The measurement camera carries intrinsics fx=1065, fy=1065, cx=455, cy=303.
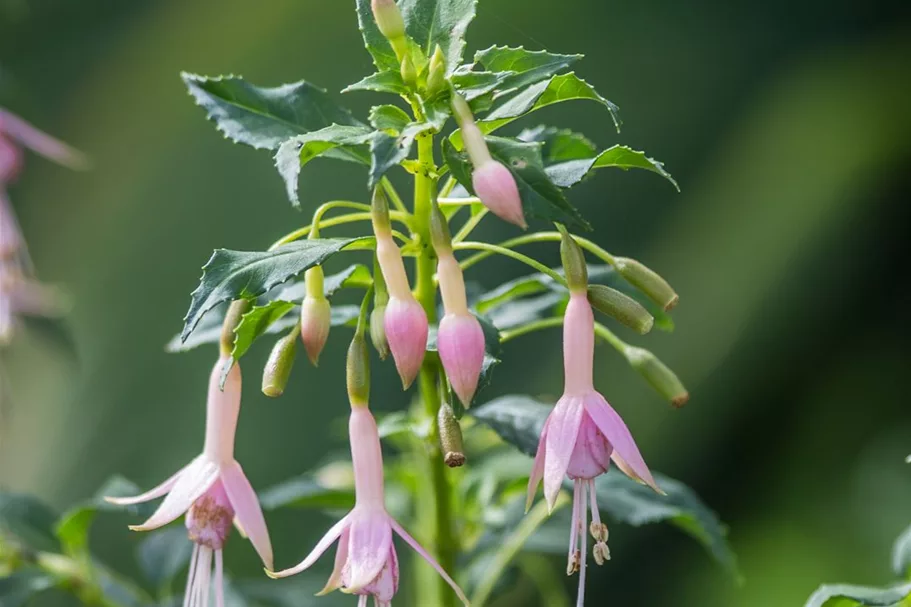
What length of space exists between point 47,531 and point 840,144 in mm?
1249

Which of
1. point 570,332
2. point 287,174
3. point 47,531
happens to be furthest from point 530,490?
point 47,531

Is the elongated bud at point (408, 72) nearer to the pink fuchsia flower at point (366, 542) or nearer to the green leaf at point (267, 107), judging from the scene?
the green leaf at point (267, 107)

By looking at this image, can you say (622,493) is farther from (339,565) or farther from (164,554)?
(164,554)

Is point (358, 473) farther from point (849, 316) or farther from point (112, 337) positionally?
point (112, 337)

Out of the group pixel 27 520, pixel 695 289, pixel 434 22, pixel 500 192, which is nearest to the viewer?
pixel 500 192

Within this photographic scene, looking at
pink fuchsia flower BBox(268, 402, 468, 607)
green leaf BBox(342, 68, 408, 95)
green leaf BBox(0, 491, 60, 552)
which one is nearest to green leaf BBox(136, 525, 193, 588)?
green leaf BBox(0, 491, 60, 552)

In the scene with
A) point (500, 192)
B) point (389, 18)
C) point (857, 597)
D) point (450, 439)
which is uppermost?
point (389, 18)

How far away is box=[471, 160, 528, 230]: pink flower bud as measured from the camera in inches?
18.7

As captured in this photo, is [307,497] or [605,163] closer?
[605,163]

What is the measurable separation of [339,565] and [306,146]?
214mm

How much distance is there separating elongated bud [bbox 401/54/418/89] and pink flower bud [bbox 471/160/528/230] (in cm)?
10

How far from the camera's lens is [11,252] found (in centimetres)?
101

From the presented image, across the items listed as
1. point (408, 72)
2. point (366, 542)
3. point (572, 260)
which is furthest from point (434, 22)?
point (366, 542)

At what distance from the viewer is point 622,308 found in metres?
0.54
